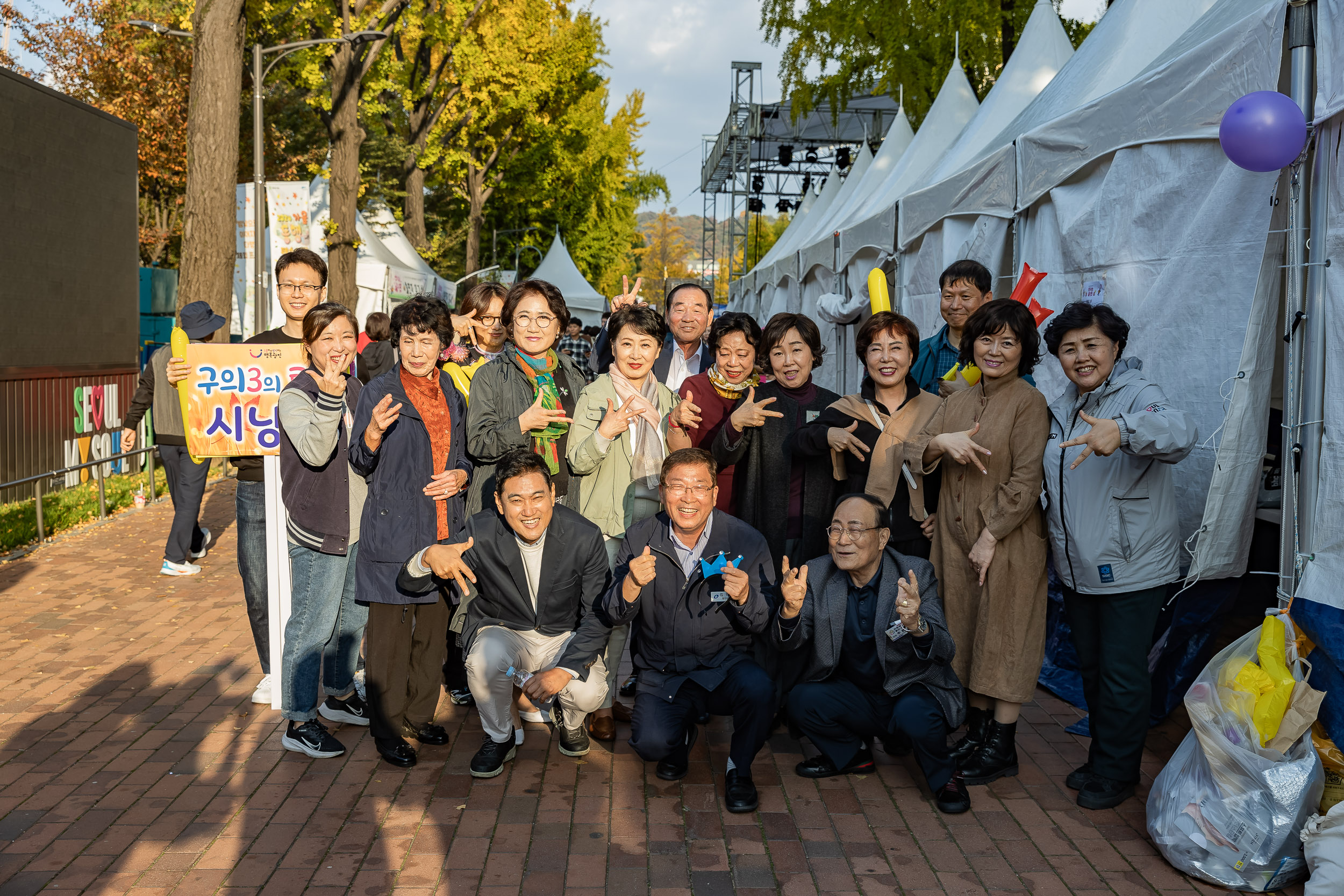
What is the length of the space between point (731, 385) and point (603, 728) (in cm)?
163

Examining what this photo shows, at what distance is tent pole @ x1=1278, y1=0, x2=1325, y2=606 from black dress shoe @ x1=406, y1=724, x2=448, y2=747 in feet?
11.0

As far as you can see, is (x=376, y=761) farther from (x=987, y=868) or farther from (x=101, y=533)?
(x=101, y=533)

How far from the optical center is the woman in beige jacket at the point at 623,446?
14.9 ft

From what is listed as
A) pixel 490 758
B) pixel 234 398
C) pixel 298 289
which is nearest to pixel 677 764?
pixel 490 758

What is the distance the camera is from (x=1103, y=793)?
387cm

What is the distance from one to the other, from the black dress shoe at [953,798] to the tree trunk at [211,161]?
30.9 ft

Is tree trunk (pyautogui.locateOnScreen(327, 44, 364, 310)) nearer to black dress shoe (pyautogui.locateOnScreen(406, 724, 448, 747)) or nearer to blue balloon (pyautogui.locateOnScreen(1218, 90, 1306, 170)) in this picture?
black dress shoe (pyautogui.locateOnScreen(406, 724, 448, 747))

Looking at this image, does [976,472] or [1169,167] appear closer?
[976,472]

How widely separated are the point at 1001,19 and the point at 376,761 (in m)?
15.1

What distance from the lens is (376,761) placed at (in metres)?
4.33

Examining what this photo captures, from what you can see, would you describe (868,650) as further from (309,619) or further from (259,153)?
(259,153)

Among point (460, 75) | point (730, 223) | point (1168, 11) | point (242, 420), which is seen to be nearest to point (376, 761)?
point (242, 420)

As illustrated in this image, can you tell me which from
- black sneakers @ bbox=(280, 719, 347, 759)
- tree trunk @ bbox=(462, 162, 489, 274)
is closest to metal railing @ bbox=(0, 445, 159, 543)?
black sneakers @ bbox=(280, 719, 347, 759)

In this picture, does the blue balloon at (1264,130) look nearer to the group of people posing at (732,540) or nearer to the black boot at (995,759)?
the group of people posing at (732,540)
